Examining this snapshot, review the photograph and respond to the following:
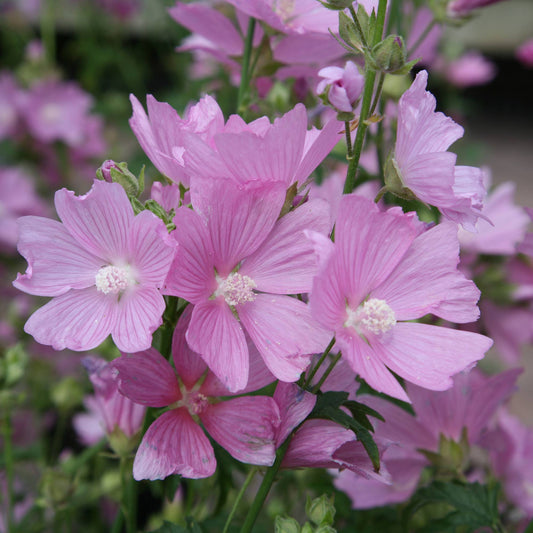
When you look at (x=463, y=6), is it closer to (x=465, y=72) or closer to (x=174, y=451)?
(x=174, y=451)

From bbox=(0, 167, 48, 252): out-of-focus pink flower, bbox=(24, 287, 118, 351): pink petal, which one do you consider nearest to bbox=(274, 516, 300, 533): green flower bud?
bbox=(24, 287, 118, 351): pink petal

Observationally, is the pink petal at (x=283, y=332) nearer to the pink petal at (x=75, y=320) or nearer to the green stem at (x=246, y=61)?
the pink petal at (x=75, y=320)

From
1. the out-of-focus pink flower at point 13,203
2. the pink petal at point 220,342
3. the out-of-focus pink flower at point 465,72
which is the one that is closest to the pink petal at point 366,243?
the pink petal at point 220,342

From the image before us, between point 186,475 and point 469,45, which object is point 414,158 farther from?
point 469,45

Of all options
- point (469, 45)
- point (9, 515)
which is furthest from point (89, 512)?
point (469, 45)

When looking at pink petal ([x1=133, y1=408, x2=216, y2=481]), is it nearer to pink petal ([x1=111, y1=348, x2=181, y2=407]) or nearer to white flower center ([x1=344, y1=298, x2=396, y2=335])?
pink petal ([x1=111, y1=348, x2=181, y2=407])

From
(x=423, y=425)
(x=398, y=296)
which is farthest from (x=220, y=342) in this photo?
(x=423, y=425)

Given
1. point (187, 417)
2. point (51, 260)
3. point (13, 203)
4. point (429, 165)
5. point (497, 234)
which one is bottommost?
point (13, 203)
